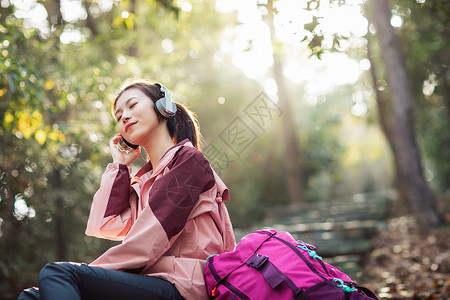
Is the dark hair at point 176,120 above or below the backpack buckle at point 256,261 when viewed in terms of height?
above

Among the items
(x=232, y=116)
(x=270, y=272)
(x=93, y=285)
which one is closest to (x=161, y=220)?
(x=93, y=285)

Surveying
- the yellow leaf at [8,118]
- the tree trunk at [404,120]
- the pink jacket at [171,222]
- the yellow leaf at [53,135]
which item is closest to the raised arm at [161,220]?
the pink jacket at [171,222]

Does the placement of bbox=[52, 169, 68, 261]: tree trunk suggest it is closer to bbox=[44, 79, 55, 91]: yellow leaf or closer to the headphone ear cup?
bbox=[44, 79, 55, 91]: yellow leaf

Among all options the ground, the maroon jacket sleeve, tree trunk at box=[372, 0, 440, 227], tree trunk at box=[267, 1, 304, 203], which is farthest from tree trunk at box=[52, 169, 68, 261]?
tree trunk at box=[267, 1, 304, 203]

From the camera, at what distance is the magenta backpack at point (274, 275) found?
1738 millimetres

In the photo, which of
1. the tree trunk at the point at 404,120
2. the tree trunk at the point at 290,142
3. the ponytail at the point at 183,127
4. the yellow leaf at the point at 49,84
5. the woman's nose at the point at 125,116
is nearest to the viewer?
the woman's nose at the point at 125,116

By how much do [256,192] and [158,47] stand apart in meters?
5.21

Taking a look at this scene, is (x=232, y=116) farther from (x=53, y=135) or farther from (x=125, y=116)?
(x=125, y=116)

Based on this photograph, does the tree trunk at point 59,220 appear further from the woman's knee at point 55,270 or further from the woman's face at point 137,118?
the woman's knee at point 55,270

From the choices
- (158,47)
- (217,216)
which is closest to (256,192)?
(158,47)

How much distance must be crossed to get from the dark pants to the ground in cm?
276

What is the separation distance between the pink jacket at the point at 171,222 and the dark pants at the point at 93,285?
0.07 metres

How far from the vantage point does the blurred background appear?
4434 mm

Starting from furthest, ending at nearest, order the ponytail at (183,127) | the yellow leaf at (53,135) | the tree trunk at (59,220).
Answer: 1. the tree trunk at (59,220)
2. the yellow leaf at (53,135)
3. the ponytail at (183,127)
